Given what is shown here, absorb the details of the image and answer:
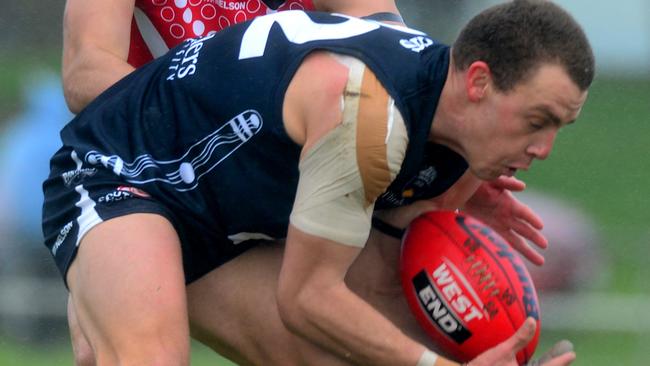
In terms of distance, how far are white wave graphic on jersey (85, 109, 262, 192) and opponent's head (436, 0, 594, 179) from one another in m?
0.60

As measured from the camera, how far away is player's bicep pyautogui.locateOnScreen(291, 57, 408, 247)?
325 cm

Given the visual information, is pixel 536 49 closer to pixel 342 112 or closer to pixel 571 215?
pixel 342 112

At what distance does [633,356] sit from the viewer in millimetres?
6523

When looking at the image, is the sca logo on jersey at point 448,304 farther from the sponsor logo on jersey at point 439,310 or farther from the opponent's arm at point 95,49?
the opponent's arm at point 95,49

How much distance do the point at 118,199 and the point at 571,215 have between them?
12.5 feet

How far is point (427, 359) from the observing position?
3344 millimetres

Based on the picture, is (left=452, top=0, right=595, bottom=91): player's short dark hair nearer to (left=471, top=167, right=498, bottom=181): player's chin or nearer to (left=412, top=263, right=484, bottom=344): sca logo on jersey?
(left=471, top=167, right=498, bottom=181): player's chin

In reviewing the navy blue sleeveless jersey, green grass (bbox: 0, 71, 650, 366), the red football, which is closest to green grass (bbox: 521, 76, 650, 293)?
green grass (bbox: 0, 71, 650, 366)

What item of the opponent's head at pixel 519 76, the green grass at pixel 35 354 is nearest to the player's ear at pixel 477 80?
the opponent's head at pixel 519 76

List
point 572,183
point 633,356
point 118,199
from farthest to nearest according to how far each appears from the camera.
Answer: point 572,183
point 633,356
point 118,199

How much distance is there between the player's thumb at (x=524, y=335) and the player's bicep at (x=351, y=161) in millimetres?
439

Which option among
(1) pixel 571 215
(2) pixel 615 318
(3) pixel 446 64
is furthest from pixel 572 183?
(3) pixel 446 64

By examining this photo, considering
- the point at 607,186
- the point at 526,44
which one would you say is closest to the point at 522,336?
the point at 526,44

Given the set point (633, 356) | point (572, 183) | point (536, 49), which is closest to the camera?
point (536, 49)
